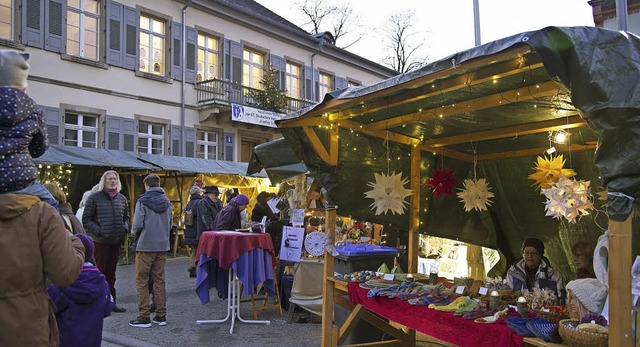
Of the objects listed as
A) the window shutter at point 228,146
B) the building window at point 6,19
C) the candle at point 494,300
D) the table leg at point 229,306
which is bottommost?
the table leg at point 229,306

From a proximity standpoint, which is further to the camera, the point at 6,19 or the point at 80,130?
A: the point at 80,130

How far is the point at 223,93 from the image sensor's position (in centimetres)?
1872

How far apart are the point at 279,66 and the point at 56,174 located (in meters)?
11.5

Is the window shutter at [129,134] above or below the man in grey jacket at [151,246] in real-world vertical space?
above

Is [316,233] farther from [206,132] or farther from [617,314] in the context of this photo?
[206,132]

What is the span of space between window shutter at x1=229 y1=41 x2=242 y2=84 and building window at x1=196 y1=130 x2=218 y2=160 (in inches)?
91.3

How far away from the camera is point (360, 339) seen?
17.7ft

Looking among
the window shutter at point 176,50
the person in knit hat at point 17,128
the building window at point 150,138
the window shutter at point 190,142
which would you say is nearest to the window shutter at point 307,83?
the window shutter at point 190,142

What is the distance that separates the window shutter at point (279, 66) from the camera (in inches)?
847

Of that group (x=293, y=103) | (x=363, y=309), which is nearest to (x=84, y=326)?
(x=363, y=309)

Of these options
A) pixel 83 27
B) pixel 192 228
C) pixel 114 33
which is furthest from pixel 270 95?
pixel 192 228

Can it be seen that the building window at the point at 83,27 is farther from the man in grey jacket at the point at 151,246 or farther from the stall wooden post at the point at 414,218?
the stall wooden post at the point at 414,218

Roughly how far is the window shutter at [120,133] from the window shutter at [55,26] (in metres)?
2.48

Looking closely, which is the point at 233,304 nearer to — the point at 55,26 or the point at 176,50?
the point at 55,26
